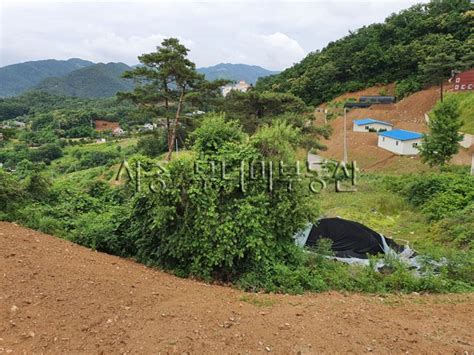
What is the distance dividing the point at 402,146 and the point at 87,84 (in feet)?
457

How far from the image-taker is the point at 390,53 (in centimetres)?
4472

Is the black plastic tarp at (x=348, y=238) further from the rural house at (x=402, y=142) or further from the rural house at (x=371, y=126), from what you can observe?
the rural house at (x=371, y=126)

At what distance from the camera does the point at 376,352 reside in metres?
3.64

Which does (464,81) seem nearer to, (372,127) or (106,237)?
(372,127)

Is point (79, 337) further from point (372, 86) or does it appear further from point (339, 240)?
point (372, 86)

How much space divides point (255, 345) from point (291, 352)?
41cm

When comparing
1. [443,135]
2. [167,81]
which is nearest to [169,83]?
[167,81]

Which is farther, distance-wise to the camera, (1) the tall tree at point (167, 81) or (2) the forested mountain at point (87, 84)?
(2) the forested mountain at point (87, 84)

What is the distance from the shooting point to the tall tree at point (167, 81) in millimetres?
15094

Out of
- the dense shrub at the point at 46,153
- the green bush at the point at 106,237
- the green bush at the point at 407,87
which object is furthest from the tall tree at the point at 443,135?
the dense shrub at the point at 46,153

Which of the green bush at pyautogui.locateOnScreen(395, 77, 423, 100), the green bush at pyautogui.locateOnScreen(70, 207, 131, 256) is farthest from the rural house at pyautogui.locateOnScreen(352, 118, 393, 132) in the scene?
the green bush at pyautogui.locateOnScreen(70, 207, 131, 256)

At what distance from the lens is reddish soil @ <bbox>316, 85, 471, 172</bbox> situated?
23.1 meters

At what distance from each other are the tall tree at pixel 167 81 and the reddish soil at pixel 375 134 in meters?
15.5

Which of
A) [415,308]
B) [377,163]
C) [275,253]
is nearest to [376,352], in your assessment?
[415,308]
